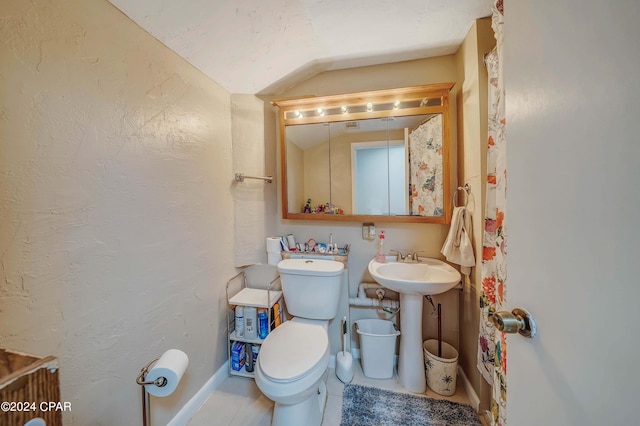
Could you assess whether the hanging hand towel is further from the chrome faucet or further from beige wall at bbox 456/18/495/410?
the chrome faucet

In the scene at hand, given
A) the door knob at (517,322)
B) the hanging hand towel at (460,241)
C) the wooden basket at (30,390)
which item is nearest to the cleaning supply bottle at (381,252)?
the hanging hand towel at (460,241)

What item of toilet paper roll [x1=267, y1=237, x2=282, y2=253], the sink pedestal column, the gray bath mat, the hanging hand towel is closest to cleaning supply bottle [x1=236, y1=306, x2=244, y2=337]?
toilet paper roll [x1=267, y1=237, x2=282, y2=253]

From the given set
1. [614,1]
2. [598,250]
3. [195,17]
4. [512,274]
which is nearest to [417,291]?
[512,274]

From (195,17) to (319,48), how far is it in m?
0.78

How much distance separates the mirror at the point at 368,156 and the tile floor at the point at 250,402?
1.15m

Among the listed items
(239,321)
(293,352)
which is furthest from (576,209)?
(239,321)

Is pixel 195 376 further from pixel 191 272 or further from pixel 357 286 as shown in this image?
pixel 357 286

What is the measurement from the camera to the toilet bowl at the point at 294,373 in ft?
3.68

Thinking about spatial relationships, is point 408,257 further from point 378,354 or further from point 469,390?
point 469,390

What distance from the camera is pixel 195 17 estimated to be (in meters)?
1.16

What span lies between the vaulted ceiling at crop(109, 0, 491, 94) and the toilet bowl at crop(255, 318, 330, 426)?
5.74 ft

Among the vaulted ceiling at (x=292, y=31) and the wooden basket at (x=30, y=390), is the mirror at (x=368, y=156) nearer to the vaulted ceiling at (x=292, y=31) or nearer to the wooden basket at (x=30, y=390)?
the vaulted ceiling at (x=292, y=31)

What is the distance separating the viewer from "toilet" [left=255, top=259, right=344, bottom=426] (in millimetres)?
1134

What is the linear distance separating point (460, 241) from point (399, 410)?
1.10 m
